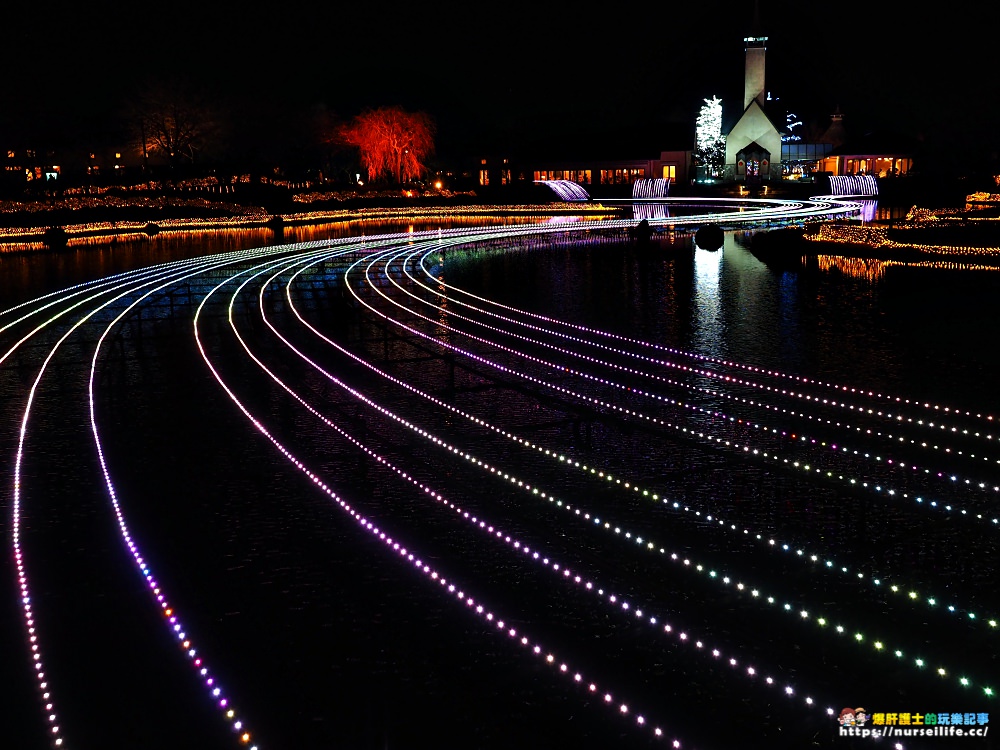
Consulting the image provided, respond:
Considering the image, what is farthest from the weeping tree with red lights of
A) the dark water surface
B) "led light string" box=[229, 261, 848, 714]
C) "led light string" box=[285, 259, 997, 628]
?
"led light string" box=[229, 261, 848, 714]

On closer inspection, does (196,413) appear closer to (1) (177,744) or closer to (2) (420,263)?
(1) (177,744)

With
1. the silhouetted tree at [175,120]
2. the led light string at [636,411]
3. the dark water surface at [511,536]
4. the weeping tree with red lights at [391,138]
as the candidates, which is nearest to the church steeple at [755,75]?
the weeping tree with red lights at [391,138]

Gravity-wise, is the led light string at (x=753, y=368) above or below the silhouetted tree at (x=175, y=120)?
below

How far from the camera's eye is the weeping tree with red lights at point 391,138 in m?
66.2

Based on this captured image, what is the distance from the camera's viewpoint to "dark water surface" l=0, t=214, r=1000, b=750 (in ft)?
15.5


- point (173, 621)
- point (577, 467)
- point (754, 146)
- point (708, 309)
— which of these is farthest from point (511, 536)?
point (754, 146)

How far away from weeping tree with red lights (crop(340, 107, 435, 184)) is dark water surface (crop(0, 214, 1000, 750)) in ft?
180

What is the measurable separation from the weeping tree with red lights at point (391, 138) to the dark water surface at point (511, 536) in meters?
54.8

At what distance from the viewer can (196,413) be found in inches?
396

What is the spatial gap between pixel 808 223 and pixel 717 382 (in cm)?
2613

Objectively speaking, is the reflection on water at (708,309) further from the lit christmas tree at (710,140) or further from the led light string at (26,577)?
the lit christmas tree at (710,140)

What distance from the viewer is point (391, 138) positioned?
66.3 metres

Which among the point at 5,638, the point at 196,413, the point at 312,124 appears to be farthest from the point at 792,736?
the point at 312,124

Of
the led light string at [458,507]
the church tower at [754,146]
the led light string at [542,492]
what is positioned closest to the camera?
the led light string at [542,492]
